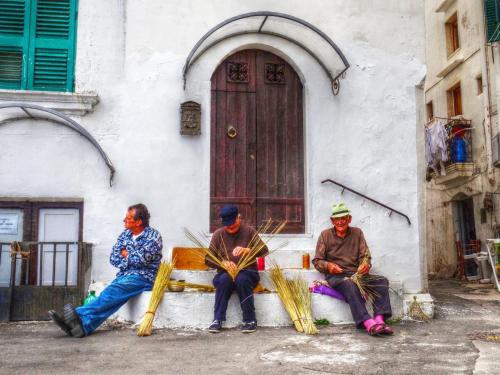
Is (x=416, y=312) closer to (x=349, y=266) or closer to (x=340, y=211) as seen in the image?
(x=349, y=266)

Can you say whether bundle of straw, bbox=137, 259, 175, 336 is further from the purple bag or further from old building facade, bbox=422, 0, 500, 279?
old building facade, bbox=422, 0, 500, 279

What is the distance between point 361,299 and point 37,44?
4.79 meters

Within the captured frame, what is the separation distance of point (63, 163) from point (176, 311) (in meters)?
2.29

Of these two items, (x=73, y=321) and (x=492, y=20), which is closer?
(x=73, y=321)

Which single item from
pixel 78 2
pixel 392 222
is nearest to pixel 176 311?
pixel 392 222

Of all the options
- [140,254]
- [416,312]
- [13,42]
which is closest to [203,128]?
[140,254]

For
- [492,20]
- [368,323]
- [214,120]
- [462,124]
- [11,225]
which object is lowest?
[368,323]

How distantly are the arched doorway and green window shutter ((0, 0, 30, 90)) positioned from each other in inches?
91.0

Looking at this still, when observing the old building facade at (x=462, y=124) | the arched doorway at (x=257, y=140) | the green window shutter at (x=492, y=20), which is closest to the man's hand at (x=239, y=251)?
the arched doorway at (x=257, y=140)

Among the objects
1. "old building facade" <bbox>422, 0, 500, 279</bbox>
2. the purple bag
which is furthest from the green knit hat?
"old building facade" <bbox>422, 0, 500, 279</bbox>

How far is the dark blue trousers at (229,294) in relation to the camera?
5332mm

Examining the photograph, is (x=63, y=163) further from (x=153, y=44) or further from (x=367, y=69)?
(x=367, y=69)

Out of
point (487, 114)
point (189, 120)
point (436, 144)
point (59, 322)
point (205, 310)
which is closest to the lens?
point (59, 322)

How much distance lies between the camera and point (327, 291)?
5.75 metres
